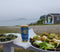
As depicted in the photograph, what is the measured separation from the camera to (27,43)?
1.23 metres

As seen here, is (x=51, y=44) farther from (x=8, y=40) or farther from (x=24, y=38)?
(x=8, y=40)

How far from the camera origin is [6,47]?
62.1 inches

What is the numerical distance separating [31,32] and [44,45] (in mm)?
477

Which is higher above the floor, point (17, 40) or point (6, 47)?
point (17, 40)

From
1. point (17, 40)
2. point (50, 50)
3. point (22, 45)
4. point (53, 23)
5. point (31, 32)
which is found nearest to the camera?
point (50, 50)

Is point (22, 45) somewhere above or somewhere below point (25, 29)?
below

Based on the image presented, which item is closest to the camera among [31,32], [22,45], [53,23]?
[22,45]

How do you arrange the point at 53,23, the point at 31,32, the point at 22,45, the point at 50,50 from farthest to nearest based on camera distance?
the point at 53,23 < the point at 31,32 < the point at 22,45 < the point at 50,50

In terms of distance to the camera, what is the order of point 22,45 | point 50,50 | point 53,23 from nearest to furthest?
point 50,50 → point 22,45 → point 53,23

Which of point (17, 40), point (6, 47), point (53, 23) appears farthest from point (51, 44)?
point (53, 23)

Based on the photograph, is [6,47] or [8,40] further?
[6,47]

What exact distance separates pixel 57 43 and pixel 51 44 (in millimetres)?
59

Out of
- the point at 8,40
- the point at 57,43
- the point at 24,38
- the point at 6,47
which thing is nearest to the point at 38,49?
the point at 57,43

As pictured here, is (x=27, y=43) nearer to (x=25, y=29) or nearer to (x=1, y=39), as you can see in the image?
(x=25, y=29)
